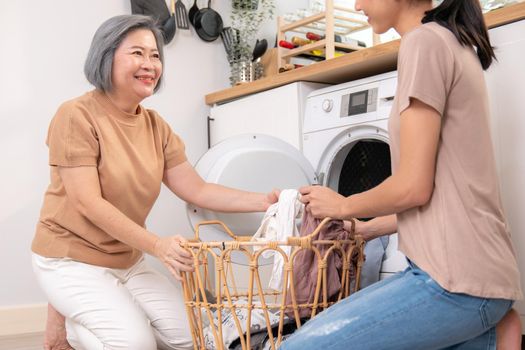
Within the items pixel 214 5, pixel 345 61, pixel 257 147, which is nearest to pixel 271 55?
pixel 214 5

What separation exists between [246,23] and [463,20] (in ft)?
6.56

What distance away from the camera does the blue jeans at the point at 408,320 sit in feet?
3.34

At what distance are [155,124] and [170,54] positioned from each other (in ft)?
3.78

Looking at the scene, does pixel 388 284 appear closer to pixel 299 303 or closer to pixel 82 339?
pixel 299 303

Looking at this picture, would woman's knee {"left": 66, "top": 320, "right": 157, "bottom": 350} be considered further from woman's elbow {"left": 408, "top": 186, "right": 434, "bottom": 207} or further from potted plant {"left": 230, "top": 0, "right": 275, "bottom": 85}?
potted plant {"left": 230, "top": 0, "right": 275, "bottom": 85}

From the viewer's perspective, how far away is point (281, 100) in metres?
2.38

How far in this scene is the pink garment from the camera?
130 centimetres

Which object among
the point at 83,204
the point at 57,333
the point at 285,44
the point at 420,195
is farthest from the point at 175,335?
the point at 285,44

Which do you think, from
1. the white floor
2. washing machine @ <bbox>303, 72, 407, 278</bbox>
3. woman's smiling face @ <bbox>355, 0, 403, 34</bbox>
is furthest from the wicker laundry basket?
the white floor

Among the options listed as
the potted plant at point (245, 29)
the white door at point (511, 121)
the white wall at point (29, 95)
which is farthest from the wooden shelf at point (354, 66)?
the white wall at point (29, 95)

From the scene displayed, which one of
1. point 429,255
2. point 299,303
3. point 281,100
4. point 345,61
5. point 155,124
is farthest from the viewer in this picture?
point 281,100

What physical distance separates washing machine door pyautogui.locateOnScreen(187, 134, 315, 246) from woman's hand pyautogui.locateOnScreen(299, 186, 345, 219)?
1.67 ft

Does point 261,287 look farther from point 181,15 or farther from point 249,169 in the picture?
point 181,15

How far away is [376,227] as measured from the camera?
1453 millimetres
